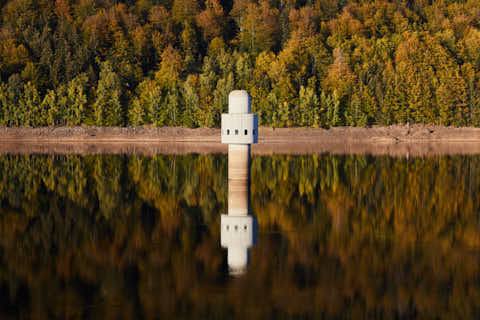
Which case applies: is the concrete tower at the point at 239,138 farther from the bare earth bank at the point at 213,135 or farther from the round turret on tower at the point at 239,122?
the bare earth bank at the point at 213,135

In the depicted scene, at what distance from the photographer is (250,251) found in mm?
28797

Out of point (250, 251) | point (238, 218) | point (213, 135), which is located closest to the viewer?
point (250, 251)

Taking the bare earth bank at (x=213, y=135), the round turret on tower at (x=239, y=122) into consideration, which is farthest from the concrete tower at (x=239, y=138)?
the bare earth bank at (x=213, y=135)

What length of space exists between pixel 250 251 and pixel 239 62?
4698 inches

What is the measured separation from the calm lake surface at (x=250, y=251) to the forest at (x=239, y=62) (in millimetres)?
74219

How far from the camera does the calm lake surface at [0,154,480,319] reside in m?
21.7

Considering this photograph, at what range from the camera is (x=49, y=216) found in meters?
37.7

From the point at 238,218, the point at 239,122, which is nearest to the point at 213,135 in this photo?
the point at 239,122

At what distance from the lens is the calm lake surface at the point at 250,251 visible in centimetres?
2173

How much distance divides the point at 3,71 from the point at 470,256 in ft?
449

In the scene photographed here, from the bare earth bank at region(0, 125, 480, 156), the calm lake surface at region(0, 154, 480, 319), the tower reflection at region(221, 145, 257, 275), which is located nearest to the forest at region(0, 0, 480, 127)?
the bare earth bank at region(0, 125, 480, 156)

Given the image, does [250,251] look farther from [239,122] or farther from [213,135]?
[213,135]

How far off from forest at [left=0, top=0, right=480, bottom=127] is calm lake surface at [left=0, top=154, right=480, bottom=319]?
7422 centimetres

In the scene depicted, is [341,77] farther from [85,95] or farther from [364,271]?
[364,271]
